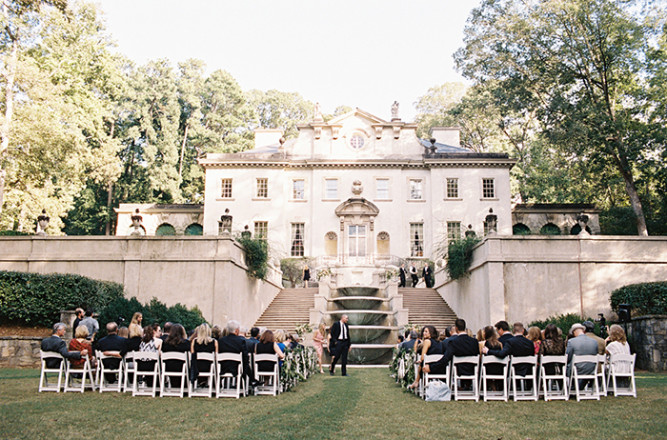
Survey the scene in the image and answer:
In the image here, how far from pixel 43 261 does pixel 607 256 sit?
1887 centimetres

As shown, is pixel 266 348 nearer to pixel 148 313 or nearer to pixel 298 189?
pixel 148 313

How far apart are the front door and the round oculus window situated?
5.36m

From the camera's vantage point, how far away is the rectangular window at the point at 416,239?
38.2 m

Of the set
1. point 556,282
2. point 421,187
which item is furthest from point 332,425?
point 421,187

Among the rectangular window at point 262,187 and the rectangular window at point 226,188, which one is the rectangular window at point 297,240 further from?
the rectangular window at point 226,188

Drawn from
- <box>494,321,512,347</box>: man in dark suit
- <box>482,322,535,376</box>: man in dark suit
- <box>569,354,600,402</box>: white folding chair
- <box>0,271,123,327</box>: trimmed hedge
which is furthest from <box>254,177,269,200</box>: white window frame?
<box>569,354,600,402</box>: white folding chair

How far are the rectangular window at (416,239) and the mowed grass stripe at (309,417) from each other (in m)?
26.4

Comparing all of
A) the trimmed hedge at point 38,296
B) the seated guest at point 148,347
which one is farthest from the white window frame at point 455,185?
the seated guest at point 148,347

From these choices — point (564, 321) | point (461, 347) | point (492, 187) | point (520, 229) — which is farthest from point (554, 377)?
point (520, 229)

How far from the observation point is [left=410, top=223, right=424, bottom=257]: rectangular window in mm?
38250

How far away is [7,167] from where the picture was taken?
88.3ft

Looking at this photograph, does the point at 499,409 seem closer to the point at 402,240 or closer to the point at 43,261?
the point at 43,261

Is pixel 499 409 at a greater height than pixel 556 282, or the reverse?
pixel 556 282

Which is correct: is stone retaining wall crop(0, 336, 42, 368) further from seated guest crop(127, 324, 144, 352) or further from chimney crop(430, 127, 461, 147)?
chimney crop(430, 127, 461, 147)
